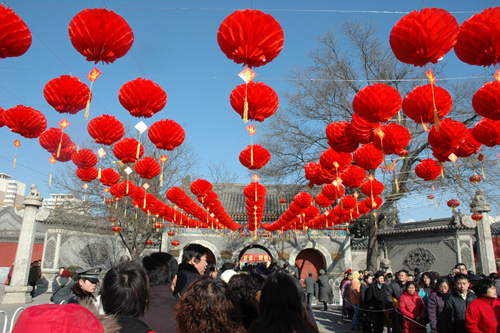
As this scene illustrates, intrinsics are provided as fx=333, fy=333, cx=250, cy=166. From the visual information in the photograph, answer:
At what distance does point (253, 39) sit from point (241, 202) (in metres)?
21.4

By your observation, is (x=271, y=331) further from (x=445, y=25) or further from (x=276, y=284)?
(x=445, y=25)

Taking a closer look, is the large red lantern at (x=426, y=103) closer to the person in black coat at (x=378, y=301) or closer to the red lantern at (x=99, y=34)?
the red lantern at (x=99, y=34)

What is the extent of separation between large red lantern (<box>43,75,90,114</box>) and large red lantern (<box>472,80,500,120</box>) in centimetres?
531

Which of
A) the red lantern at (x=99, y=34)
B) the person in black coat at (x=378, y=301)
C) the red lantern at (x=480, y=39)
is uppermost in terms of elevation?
the red lantern at (x=99, y=34)

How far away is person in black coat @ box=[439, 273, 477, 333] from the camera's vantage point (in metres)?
4.67

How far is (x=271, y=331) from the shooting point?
188 centimetres

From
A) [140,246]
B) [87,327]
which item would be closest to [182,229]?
[140,246]

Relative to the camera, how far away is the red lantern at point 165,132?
20.7 ft

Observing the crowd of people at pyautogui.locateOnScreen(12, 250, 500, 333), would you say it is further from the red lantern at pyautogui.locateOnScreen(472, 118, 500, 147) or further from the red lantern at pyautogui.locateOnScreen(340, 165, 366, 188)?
the red lantern at pyautogui.locateOnScreen(340, 165, 366, 188)

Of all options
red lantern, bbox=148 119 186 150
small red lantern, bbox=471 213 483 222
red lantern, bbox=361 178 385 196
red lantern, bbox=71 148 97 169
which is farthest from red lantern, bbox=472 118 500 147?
red lantern, bbox=71 148 97 169

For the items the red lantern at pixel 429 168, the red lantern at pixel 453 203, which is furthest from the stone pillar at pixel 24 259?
the red lantern at pixel 453 203

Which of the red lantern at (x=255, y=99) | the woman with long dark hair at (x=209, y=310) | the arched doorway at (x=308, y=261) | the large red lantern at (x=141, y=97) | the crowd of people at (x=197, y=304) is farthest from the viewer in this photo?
the arched doorway at (x=308, y=261)

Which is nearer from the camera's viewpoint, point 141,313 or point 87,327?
point 87,327

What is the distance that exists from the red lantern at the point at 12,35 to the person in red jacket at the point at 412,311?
6771mm
